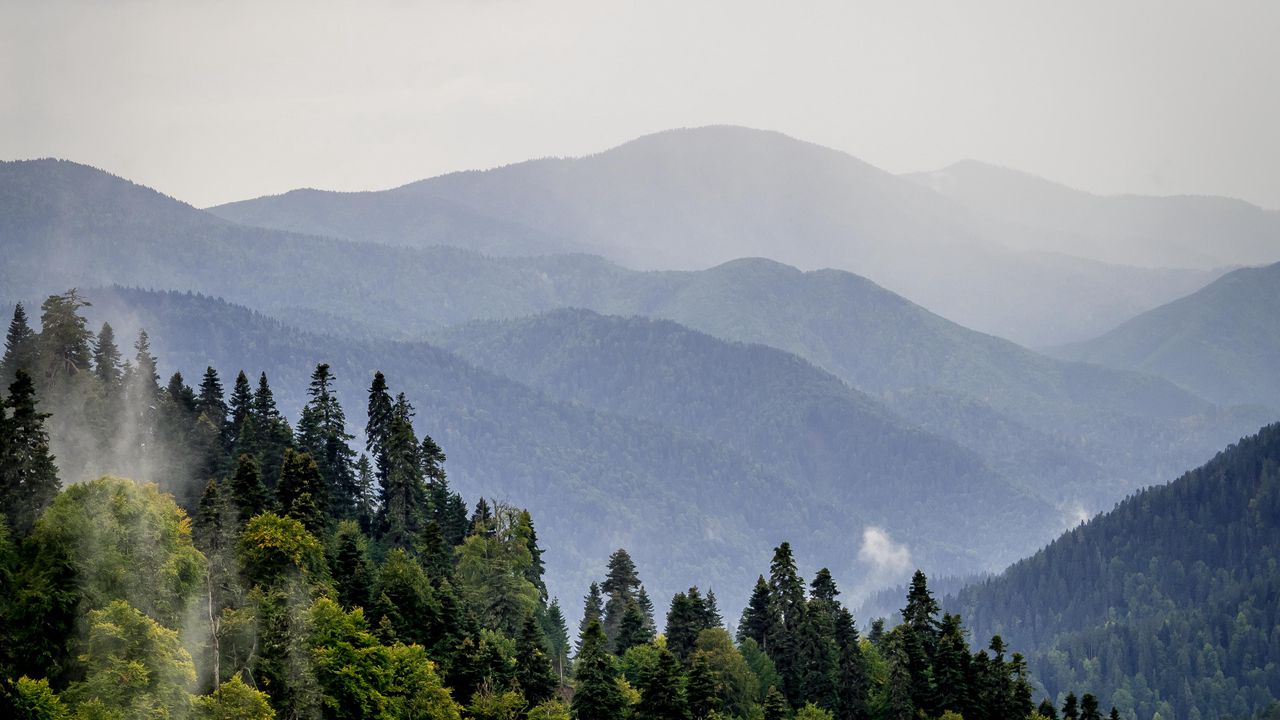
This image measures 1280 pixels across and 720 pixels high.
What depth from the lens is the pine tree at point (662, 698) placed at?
4486 inches

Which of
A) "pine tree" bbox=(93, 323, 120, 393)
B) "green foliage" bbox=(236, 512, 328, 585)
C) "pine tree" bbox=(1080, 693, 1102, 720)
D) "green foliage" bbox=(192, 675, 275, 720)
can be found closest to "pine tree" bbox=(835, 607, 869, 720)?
"pine tree" bbox=(1080, 693, 1102, 720)

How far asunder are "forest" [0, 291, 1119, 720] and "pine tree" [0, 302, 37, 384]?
0.99ft

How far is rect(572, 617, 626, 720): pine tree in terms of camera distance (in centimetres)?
11125

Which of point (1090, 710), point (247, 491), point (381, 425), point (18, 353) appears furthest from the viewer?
point (1090, 710)

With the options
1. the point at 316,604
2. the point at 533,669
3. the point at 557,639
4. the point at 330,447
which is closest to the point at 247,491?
the point at 316,604

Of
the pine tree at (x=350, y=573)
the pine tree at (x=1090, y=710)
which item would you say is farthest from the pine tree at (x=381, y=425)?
the pine tree at (x=1090, y=710)

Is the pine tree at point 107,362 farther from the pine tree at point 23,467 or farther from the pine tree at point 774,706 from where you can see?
the pine tree at point 774,706

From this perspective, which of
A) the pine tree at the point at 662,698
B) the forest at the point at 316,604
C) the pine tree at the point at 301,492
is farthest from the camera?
the pine tree at the point at 662,698

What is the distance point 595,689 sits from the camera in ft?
366

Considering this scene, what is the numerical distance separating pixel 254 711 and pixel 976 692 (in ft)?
217

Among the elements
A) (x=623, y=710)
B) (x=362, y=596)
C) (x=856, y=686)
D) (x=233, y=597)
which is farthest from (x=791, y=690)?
(x=233, y=597)

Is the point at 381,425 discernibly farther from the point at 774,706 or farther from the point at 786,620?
the point at 774,706

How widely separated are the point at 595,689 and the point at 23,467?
40.0m

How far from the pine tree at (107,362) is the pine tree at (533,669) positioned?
162 feet
